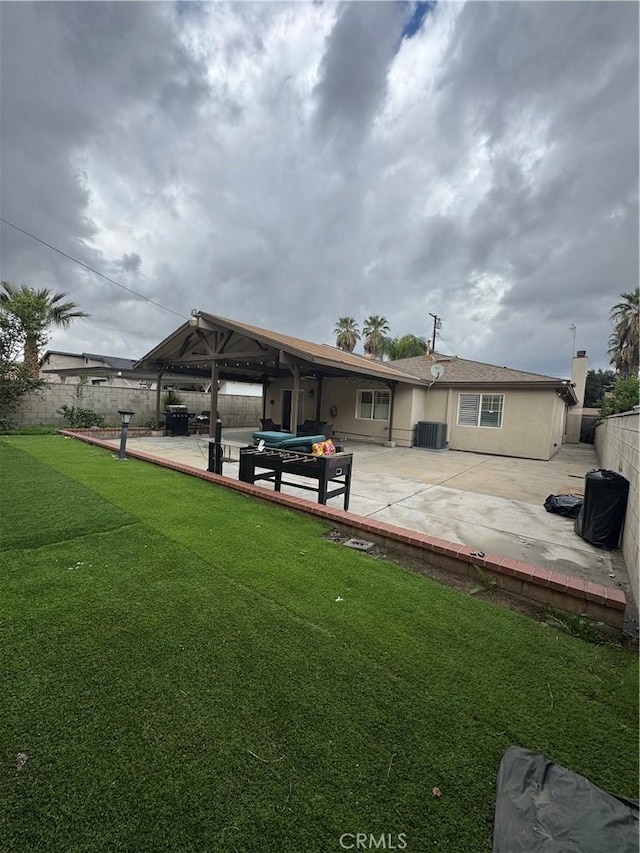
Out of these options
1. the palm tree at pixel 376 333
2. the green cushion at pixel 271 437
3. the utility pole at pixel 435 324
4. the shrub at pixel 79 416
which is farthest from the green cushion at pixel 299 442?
the palm tree at pixel 376 333

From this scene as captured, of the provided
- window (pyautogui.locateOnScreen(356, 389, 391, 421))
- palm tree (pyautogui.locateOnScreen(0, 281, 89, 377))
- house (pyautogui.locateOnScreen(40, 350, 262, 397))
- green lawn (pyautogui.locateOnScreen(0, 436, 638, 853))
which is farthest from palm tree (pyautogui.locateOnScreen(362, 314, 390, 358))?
green lawn (pyautogui.locateOnScreen(0, 436, 638, 853))

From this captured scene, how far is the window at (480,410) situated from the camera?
40.9ft

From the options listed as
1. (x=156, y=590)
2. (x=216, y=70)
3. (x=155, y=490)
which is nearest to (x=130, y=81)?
(x=216, y=70)

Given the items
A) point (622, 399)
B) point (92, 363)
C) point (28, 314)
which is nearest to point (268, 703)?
point (28, 314)

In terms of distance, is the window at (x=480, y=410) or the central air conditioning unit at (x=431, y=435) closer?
the window at (x=480, y=410)

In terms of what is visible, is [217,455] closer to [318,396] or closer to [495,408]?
[318,396]

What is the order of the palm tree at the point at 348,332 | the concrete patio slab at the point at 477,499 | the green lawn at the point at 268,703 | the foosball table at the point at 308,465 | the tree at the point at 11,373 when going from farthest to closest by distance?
1. the palm tree at the point at 348,332
2. the tree at the point at 11,373
3. the foosball table at the point at 308,465
4. the concrete patio slab at the point at 477,499
5. the green lawn at the point at 268,703

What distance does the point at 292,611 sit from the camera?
260cm

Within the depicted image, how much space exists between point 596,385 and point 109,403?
3692 cm

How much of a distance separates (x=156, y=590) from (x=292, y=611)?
1042mm

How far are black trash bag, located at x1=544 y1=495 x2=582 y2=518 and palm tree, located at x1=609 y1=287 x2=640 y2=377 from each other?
26.2 m

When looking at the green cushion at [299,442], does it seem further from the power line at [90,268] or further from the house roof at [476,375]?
the power line at [90,268]

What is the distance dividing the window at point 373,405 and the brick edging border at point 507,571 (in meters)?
9.66

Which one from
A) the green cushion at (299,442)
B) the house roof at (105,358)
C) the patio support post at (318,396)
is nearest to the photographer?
the green cushion at (299,442)
